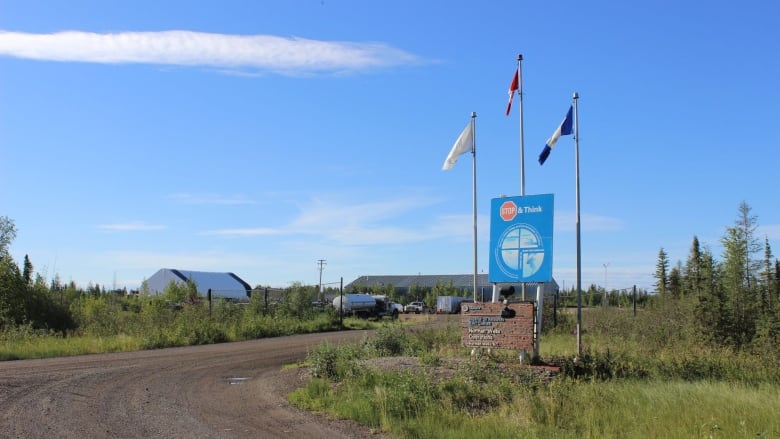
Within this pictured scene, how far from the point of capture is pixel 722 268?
2381 centimetres

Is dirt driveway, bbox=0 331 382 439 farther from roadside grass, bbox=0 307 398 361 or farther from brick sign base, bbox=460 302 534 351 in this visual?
brick sign base, bbox=460 302 534 351

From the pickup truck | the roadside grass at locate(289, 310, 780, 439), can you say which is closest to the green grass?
the roadside grass at locate(289, 310, 780, 439)

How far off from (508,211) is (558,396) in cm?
508

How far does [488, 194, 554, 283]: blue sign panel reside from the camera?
14445 mm

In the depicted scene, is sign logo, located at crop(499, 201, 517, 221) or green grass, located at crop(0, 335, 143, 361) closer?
sign logo, located at crop(499, 201, 517, 221)

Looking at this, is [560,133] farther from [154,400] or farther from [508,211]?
[154,400]

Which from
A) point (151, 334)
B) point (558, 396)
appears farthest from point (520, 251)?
Result: point (151, 334)

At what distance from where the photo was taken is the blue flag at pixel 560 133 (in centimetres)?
1839

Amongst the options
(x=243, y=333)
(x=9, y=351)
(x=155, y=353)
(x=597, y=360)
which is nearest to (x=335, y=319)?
(x=243, y=333)

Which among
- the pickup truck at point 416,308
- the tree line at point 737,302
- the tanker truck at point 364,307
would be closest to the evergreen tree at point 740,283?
the tree line at point 737,302

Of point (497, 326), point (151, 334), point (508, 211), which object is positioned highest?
point (508, 211)

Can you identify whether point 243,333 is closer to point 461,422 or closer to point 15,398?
point 15,398

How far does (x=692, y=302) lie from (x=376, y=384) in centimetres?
1367

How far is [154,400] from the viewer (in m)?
→ 12.4
